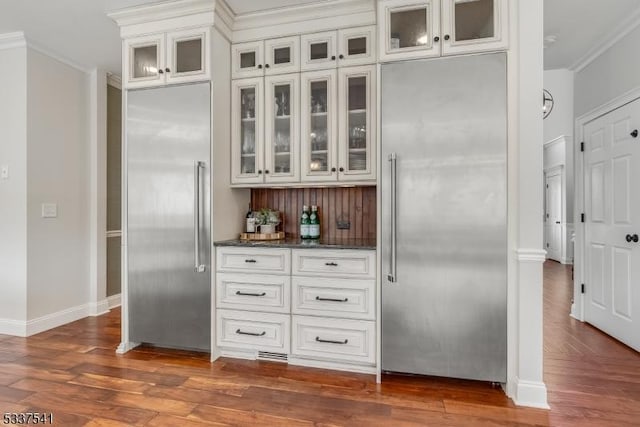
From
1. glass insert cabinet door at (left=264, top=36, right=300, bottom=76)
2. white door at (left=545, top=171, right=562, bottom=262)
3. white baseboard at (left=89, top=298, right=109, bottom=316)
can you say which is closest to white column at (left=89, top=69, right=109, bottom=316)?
white baseboard at (left=89, top=298, right=109, bottom=316)

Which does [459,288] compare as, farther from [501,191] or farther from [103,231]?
[103,231]

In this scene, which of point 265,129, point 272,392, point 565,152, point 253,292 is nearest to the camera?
point 272,392

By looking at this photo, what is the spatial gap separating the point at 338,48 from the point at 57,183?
3.06 m

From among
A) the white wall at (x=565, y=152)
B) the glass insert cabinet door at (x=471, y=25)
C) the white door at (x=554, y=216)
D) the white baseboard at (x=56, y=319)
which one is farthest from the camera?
the white door at (x=554, y=216)

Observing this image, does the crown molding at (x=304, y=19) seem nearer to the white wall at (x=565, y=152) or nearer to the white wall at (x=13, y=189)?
the white wall at (x=13, y=189)

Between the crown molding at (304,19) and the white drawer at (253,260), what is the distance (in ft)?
5.65

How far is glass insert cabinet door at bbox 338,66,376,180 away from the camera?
282cm

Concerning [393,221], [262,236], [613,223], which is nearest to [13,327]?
[262,236]

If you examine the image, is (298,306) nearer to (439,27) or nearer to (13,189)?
(439,27)

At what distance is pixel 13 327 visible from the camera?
11.2 ft

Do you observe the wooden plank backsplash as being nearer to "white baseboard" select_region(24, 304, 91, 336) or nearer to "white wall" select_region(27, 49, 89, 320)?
"white wall" select_region(27, 49, 89, 320)

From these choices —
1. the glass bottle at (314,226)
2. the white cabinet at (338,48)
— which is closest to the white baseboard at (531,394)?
the glass bottle at (314,226)

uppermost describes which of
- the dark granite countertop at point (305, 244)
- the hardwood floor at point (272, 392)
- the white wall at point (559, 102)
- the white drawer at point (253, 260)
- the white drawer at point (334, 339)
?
the white wall at point (559, 102)

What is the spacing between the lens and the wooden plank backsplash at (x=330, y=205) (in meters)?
3.17
